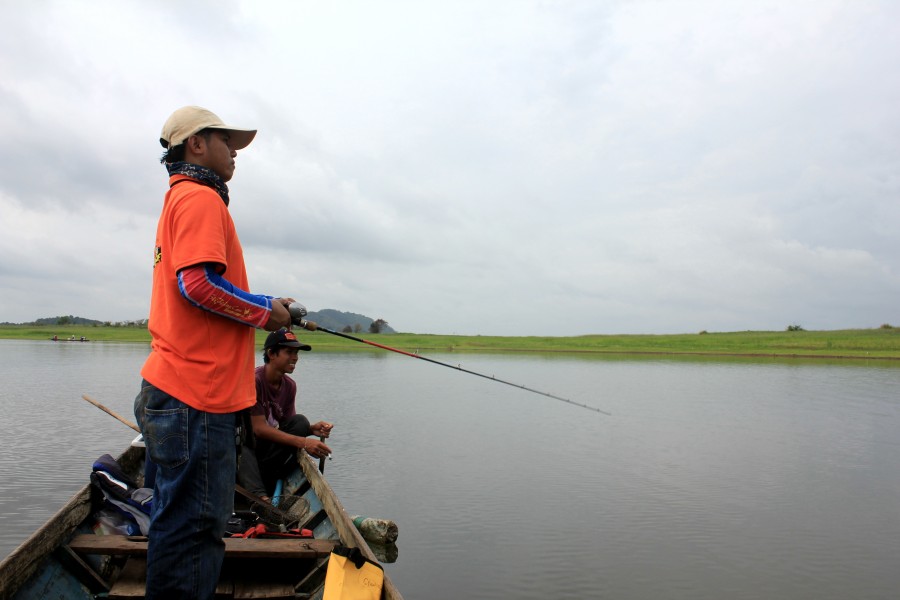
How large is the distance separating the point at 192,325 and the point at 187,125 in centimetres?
91

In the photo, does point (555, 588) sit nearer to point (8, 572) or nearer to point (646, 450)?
point (8, 572)

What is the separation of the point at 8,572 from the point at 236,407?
1.73 meters

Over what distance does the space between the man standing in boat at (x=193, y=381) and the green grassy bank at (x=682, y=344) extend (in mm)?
48772

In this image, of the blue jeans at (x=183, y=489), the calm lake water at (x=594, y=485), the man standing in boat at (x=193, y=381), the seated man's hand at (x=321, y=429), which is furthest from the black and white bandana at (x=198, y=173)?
the calm lake water at (x=594, y=485)

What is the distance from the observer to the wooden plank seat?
146 inches

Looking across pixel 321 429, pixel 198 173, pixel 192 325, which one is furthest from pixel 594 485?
pixel 198 173

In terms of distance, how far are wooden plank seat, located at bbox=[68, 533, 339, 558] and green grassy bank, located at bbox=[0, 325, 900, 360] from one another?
155ft

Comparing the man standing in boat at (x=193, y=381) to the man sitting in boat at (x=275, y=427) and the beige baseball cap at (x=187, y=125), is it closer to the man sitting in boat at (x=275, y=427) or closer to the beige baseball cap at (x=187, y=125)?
the beige baseball cap at (x=187, y=125)

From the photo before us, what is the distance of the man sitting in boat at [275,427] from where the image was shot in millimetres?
5730

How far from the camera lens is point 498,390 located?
A: 23203 mm

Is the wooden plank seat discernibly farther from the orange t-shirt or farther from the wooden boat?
the orange t-shirt

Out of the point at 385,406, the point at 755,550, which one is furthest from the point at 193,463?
the point at 385,406

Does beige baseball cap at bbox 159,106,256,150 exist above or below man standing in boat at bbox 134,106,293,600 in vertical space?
above

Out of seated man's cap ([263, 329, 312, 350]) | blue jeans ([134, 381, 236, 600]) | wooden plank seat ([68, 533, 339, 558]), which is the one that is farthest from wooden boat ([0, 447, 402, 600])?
seated man's cap ([263, 329, 312, 350])
